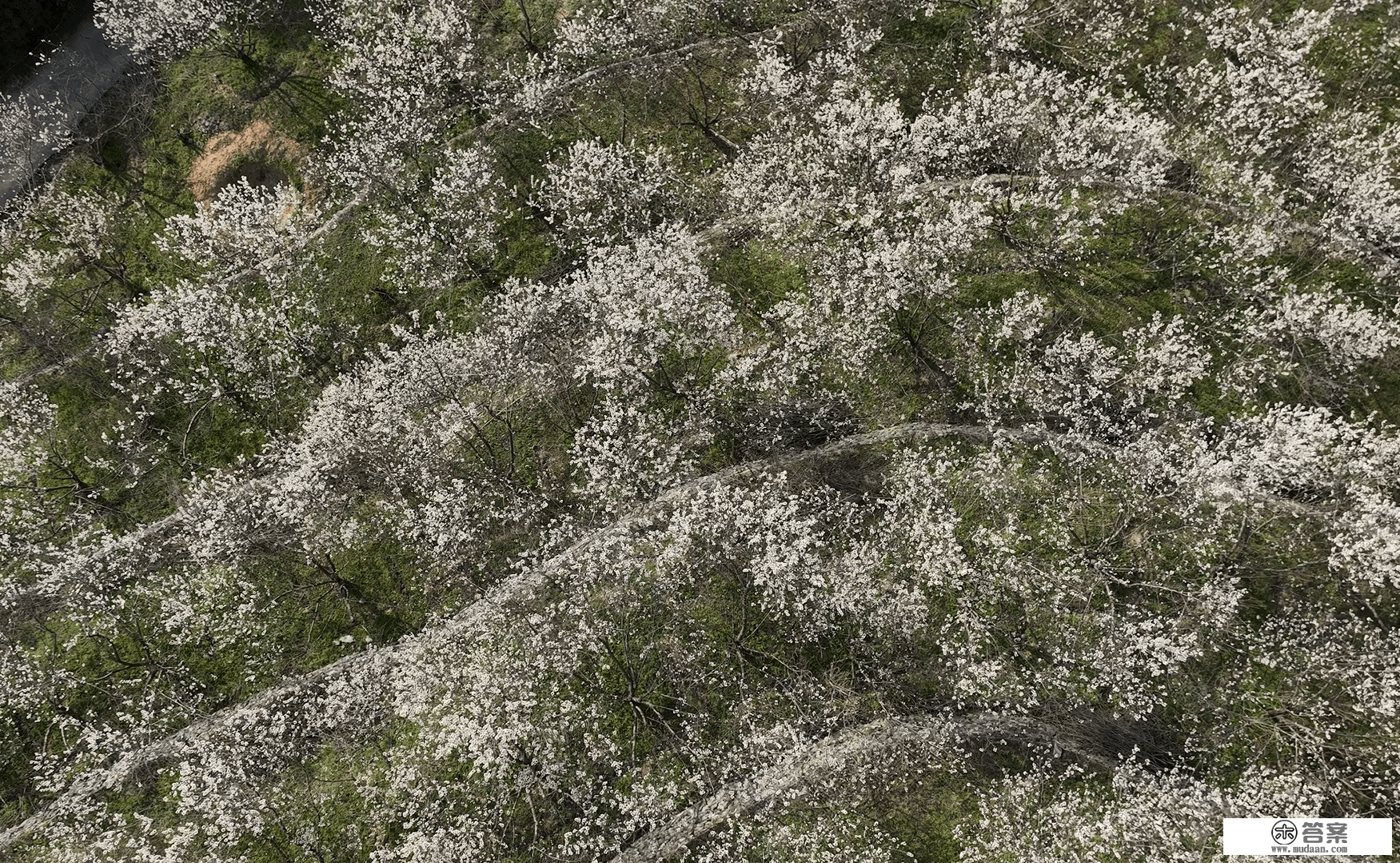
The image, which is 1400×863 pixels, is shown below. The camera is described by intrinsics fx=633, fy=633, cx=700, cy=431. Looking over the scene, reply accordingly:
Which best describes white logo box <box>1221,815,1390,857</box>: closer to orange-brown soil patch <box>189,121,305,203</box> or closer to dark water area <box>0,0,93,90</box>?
orange-brown soil patch <box>189,121,305,203</box>

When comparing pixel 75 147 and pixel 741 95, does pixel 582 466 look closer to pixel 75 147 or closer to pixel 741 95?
pixel 741 95

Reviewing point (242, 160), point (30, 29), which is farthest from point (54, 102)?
point (242, 160)

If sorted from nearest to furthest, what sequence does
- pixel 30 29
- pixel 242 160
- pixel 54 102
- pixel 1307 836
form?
pixel 1307 836
pixel 242 160
pixel 54 102
pixel 30 29

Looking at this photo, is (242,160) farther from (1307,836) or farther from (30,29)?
(1307,836)

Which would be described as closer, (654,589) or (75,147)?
(654,589)

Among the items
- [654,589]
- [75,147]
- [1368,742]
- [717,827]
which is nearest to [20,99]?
[75,147]

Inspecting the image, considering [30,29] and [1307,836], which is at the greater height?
[30,29]
